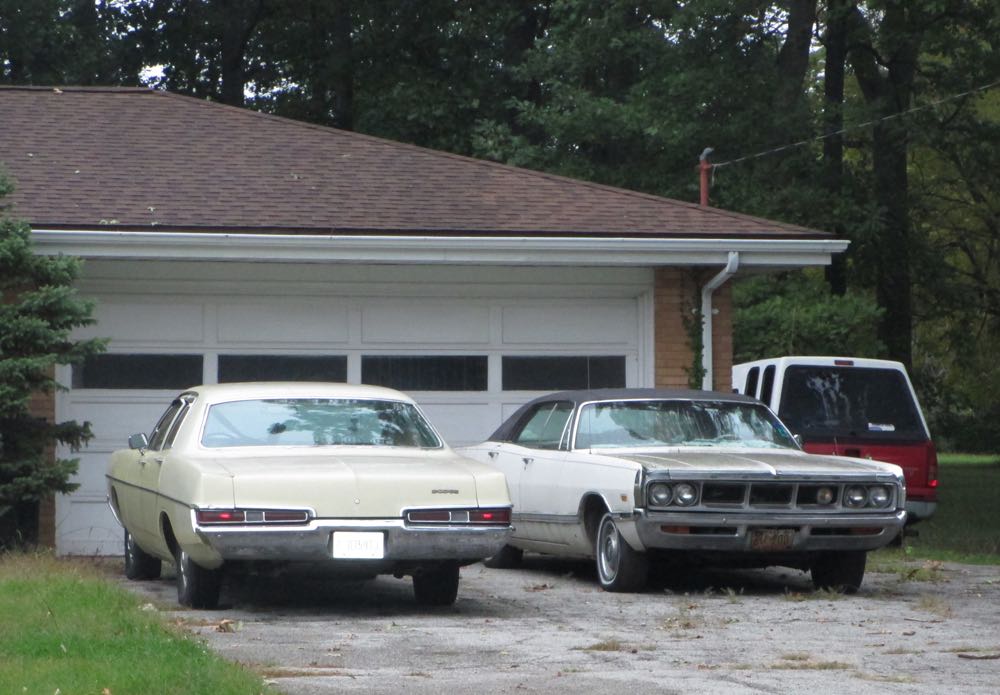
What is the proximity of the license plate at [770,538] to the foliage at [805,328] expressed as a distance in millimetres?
12928

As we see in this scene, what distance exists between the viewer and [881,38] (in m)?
28.3

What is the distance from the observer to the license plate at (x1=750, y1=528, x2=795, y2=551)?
1067cm

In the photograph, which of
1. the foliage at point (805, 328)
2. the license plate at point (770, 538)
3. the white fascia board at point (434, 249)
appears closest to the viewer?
the license plate at point (770, 538)

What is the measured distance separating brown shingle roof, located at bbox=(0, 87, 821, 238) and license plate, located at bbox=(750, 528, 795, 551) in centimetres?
500

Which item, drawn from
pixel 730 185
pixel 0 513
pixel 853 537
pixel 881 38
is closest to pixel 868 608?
pixel 853 537

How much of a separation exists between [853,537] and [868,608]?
62 centimetres

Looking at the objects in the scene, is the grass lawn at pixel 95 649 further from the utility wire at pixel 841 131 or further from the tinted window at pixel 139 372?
the utility wire at pixel 841 131

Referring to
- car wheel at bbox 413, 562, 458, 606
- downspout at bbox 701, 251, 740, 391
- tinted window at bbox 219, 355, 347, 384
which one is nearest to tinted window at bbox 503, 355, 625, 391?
downspout at bbox 701, 251, 740, 391

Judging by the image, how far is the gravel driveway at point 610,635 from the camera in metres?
7.30

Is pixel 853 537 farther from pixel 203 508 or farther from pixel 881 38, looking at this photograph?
pixel 881 38

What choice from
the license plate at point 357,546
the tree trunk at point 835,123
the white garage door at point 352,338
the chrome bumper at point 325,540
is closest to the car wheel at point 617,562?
the chrome bumper at point 325,540

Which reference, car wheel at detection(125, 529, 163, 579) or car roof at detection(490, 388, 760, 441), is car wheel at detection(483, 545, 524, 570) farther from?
car wheel at detection(125, 529, 163, 579)

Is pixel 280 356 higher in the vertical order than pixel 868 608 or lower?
higher

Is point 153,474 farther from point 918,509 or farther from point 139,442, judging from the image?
point 918,509
